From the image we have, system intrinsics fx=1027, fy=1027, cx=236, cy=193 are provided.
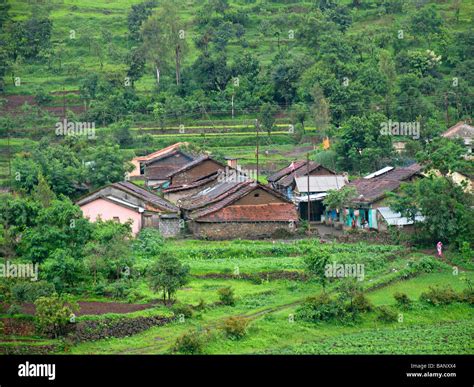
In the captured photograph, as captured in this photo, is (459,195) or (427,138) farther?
(427,138)

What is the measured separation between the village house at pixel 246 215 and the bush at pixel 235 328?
13.5m

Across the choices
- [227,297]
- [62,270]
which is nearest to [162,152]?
[62,270]

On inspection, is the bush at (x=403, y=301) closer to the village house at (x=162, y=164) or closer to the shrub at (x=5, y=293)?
the shrub at (x=5, y=293)

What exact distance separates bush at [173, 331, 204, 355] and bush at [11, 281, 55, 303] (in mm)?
4700

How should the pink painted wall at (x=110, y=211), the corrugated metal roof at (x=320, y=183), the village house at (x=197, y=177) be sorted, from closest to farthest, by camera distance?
the pink painted wall at (x=110, y=211)
the corrugated metal roof at (x=320, y=183)
the village house at (x=197, y=177)

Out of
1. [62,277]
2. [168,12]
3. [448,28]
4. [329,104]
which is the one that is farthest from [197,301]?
[448,28]

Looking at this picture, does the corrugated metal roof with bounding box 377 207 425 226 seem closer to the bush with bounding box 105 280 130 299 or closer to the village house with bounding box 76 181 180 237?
the village house with bounding box 76 181 180 237

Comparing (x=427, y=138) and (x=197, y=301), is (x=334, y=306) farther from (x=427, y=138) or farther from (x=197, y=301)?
(x=427, y=138)

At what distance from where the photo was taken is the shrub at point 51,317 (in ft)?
82.2

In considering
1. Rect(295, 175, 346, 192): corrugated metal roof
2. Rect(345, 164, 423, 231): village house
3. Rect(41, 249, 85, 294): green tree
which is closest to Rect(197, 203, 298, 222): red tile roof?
Rect(345, 164, 423, 231): village house

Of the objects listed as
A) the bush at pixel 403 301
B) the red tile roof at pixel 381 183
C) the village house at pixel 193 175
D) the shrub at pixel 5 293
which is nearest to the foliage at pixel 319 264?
the bush at pixel 403 301

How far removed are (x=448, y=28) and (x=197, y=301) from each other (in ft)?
157

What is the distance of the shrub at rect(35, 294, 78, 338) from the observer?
25.1 m
